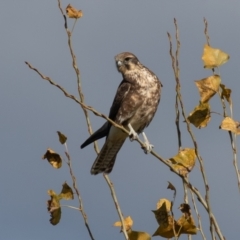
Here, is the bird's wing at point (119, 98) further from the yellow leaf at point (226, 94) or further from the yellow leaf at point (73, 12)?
the yellow leaf at point (226, 94)

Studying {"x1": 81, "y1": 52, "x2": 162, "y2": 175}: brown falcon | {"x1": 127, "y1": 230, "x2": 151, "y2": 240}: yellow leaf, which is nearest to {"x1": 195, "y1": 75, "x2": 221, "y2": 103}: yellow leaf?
{"x1": 127, "y1": 230, "x2": 151, "y2": 240}: yellow leaf

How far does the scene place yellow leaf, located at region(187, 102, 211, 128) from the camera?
3.60m

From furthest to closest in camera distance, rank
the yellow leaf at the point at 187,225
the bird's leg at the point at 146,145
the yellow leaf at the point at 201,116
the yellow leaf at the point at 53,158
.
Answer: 1. the bird's leg at the point at 146,145
2. the yellow leaf at the point at 53,158
3. the yellow leaf at the point at 201,116
4. the yellow leaf at the point at 187,225

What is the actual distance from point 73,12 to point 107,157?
331 centimetres

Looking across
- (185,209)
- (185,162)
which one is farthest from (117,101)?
(185,209)

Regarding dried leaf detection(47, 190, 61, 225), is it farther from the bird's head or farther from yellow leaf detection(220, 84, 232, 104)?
the bird's head

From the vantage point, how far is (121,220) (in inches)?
152

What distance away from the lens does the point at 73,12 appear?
4.76m

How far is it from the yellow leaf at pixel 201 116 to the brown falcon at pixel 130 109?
3976 millimetres

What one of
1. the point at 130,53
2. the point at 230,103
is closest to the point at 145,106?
the point at 130,53

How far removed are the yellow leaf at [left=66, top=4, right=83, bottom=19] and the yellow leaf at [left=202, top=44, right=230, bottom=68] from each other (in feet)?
4.41

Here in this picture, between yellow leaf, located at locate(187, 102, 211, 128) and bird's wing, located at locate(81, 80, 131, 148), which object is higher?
bird's wing, located at locate(81, 80, 131, 148)

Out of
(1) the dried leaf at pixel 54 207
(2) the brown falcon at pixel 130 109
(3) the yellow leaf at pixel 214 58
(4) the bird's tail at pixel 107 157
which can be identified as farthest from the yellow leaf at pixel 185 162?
(2) the brown falcon at pixel 130 109

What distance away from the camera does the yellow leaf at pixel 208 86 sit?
3.55m
